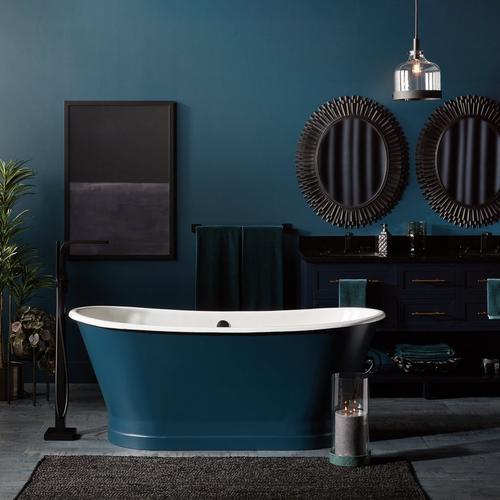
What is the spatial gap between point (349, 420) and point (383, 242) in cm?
181

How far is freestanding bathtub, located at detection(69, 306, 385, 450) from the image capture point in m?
4.34

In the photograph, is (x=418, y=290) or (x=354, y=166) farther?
(x=354, y=166)

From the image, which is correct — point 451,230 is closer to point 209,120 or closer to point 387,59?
point 387,59

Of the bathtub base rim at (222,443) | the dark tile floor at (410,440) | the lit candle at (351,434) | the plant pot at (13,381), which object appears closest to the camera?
A: the dark tile floor at (410,440)

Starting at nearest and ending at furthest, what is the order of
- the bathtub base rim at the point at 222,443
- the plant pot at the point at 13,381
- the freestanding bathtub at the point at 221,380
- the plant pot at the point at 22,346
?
the freestanding bathtub at the point at 221,380 → the bathtub base rim at the point at 222,443 → the plant pot at the point at 22,346 → the plant pot at the point at 13,381

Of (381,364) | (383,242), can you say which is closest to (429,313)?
(381,364)

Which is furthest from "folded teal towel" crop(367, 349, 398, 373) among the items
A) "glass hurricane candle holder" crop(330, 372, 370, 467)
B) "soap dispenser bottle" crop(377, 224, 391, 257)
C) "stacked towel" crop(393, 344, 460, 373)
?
"glass hurricane candle holder" crop(330, 372, 370, 467)

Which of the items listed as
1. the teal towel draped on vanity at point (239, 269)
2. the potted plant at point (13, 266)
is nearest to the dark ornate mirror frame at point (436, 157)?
the teal towel draped on vanity at point (239, 269)

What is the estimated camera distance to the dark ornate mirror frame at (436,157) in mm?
5875

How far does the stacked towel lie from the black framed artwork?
1622 mm

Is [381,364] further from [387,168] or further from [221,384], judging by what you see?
[221,384]

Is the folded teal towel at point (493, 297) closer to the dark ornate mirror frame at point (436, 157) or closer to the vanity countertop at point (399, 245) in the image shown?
the vanity countertop at point (399, 245)

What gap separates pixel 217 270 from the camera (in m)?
5.73

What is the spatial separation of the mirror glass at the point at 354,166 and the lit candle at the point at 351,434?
198 centimetres
